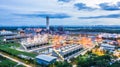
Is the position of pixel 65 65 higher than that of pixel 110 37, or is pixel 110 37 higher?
pixel 65 65

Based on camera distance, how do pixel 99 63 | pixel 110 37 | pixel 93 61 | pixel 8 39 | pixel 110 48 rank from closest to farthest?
pixel 99 63
pixel 93 61
pixel 110 48
pixel 8 39
pixel 110 37

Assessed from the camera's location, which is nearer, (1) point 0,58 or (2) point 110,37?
(1) point 0,58

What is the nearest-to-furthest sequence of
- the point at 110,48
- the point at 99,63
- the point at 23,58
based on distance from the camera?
the point at 99,63, the point at 23,58, the point at 110,48

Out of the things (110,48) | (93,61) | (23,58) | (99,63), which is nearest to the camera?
(99,63)

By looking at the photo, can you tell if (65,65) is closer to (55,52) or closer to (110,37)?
(55,52)

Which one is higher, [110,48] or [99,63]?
[99,63]

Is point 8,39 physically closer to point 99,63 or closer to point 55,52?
point 55,52

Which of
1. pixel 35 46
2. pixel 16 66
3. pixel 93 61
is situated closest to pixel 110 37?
pixel 35 46

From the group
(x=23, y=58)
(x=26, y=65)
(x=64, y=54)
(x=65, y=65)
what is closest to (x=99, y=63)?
(x=65, y=65)

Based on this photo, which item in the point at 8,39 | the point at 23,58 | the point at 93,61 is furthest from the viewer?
the point at 8,39
